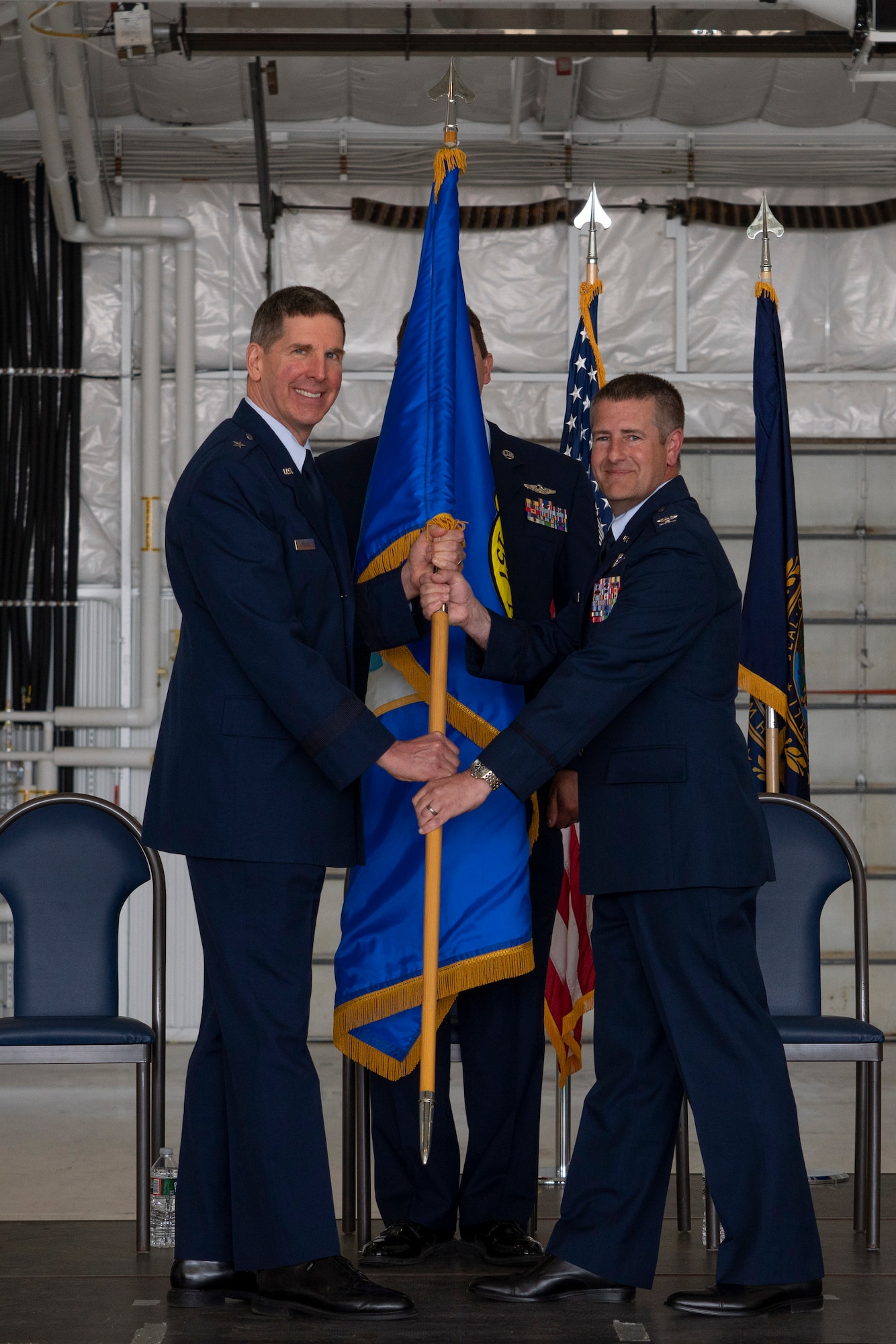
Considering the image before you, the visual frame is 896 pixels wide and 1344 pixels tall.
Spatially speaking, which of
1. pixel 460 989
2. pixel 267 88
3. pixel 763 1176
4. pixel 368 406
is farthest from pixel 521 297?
pixel 763 1176

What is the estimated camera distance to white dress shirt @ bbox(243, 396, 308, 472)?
275cm

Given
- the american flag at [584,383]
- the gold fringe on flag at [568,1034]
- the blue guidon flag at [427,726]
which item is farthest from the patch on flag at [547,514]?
the gold fringe on flag at [568,1034]

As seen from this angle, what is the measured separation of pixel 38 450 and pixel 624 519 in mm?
4359

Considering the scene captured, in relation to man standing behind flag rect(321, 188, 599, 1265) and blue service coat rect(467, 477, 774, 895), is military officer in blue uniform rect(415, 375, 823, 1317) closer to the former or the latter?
blue service coat rect(467, 477, 774, 895)

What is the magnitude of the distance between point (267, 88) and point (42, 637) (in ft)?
8.57

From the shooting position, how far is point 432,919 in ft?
8.79

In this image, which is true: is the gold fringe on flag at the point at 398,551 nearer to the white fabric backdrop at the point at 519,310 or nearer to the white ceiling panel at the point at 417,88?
the white fabric backdrop at the point at 519,310

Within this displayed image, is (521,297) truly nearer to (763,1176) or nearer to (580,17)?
(580,17)

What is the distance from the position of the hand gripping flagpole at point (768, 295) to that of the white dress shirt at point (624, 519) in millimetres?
1791

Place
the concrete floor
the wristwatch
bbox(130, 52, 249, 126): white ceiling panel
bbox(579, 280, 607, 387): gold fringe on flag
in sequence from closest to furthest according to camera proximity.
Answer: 1. the wristwatch
2. the concrete floor
3. bbox(579, 280, 607, 387): gold fringe on flag
4. bbox(130, 52, 249, 126): white ceiling panel

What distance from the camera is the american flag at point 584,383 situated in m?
4.44

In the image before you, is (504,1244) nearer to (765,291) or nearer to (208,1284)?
(208,1284)

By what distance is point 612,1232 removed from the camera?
2557mm

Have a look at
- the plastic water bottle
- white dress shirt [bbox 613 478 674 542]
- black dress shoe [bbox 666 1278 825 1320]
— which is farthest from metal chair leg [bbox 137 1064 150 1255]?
white dress shirt [bbox 613 478 674 542]
